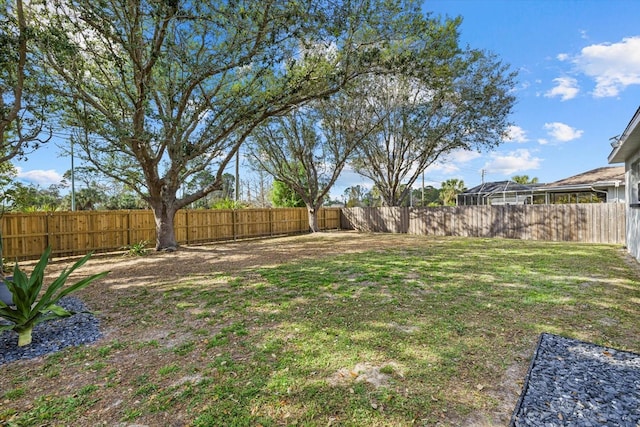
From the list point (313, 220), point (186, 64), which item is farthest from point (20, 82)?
point (313, 220)

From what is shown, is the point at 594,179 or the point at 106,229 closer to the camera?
the point at 106,229

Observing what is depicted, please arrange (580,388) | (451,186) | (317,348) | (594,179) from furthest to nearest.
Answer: (451,186) < (594,179) < (317,348) < (580,388)

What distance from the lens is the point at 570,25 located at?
8609mm

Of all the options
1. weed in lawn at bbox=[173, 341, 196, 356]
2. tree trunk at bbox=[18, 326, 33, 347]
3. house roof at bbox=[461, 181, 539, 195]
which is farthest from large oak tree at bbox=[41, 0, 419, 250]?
house roof at bbox=[461, 181, 539, 195]

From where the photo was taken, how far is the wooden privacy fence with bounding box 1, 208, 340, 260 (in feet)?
27.1

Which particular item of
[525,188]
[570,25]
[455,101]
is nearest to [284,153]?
[455,101]

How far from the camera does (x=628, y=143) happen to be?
6.20 metres

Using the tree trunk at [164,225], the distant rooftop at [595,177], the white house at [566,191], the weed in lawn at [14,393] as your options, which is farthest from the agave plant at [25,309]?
the distant rooftop at [595,177]

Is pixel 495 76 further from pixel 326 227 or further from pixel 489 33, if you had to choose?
pixel 326 227

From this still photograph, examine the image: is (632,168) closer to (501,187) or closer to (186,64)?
(186,64)

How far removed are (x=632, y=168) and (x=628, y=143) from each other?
5.96 ft

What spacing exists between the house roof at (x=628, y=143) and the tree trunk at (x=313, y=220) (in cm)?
1142

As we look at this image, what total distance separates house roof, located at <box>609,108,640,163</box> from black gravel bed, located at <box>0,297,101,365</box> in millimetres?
8163

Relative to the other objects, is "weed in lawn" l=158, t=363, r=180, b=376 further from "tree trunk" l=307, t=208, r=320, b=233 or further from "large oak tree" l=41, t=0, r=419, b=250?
"tree trunk" l=307, t=208, r=320, b=233
